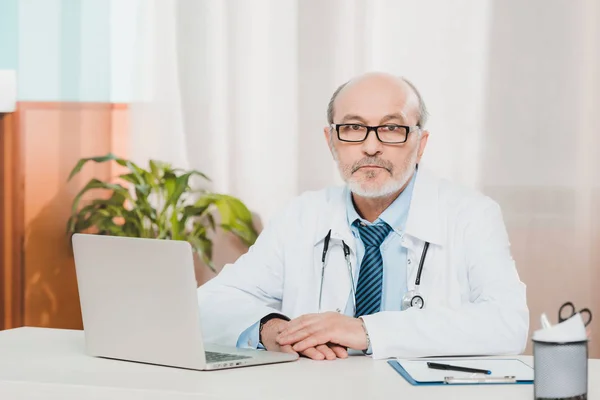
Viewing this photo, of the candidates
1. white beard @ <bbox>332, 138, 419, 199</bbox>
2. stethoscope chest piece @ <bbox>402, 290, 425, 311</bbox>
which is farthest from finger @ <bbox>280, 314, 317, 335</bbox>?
white beard @ <bbox>332, 138, 419, 199</bbox>

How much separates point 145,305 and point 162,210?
2282 mm

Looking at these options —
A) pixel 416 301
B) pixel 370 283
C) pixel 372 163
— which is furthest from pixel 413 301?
pixel 372 163

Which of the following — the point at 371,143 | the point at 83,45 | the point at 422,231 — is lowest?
the point at 422,231

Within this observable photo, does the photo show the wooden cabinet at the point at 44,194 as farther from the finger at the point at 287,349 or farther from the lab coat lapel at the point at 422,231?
the finger at the point at 287,349

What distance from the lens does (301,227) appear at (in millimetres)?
Result: 2719

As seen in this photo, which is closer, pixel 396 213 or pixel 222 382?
pixel 222 382

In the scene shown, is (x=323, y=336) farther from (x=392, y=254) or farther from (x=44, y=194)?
(x=44, y=194)

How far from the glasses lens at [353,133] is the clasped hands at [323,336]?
641mm

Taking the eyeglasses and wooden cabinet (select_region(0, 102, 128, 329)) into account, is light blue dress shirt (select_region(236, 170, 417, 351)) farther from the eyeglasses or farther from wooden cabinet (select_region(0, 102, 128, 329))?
wooden cabinet (select_region(0, 102, 128, 329))

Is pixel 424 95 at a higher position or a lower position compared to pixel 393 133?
higher

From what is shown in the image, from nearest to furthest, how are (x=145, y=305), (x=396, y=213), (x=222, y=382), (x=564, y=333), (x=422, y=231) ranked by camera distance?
(x=564, y=333) → (x=222, y=382) → (x=145, y=305) → (x=422, y=231) → (x=396, y=213)

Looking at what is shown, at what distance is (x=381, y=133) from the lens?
258 centimetres

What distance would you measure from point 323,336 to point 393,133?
0.76 metres

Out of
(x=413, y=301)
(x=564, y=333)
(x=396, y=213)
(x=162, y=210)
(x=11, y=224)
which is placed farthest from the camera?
(x=11, y=224)
